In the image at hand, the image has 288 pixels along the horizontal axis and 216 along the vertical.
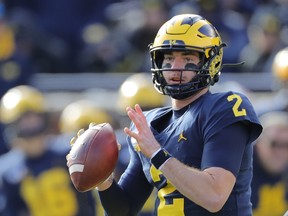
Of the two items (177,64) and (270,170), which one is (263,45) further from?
(177,64)

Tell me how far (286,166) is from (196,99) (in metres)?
3.45

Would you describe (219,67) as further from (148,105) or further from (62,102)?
(62,102)

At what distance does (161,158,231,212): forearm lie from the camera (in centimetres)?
429

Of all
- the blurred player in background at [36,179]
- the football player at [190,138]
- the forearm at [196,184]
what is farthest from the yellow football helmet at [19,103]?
the forearm at [196,184]

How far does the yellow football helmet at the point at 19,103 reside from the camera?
8.98 metres

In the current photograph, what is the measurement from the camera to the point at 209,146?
14.5 feet

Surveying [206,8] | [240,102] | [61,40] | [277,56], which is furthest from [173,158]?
[61,40]

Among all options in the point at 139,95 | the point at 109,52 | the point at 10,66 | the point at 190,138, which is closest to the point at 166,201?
the point at 190,138

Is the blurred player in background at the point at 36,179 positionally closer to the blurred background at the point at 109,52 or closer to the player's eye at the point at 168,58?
the blurred background at the point at 109,52

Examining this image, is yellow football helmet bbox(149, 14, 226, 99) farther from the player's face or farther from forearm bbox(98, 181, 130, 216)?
forearm bbox(98, 181, 130, 216)

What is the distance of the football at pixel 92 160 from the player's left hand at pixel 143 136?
295 millimetres

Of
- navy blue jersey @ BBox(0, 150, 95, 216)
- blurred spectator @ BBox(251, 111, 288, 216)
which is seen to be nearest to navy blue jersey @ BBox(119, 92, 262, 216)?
blurred spectator @ BBox(251, 111, 288, 216)

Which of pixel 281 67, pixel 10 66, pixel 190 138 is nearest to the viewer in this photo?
pixel 190 138

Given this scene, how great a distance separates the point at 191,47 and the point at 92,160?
64 cm
